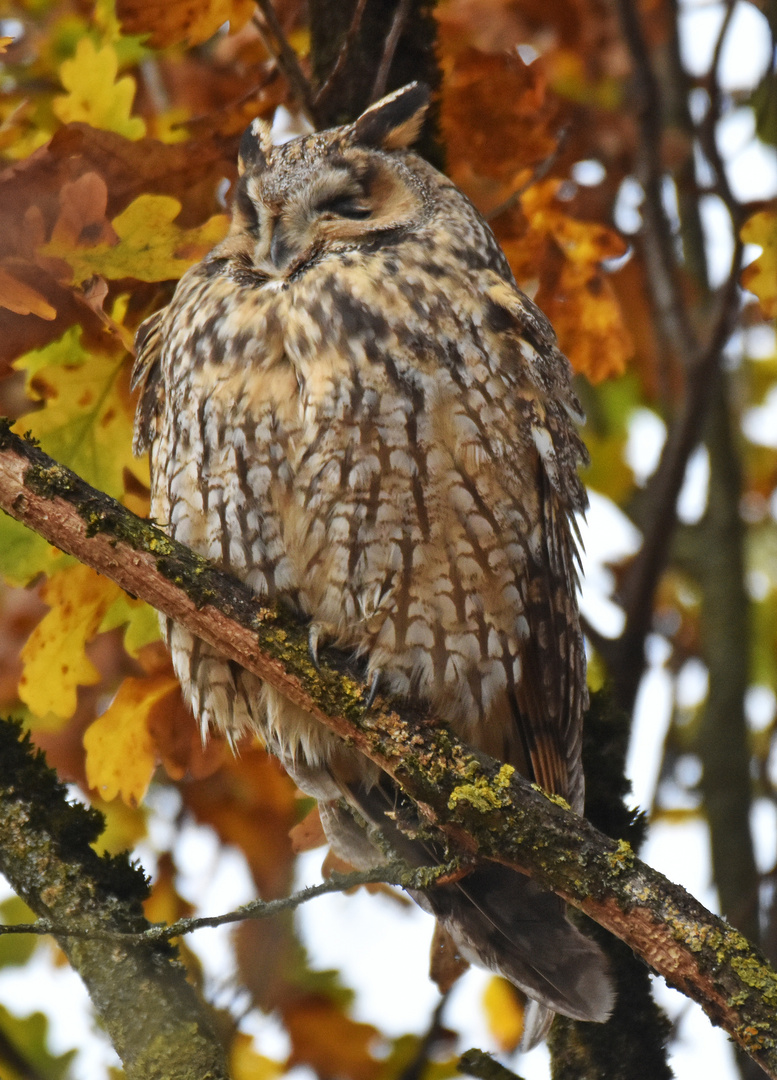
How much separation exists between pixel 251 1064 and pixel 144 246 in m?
2.59

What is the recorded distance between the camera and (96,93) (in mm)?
2543

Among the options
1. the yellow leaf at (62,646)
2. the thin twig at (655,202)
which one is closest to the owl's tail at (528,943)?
the yellow leaf at (62,646)

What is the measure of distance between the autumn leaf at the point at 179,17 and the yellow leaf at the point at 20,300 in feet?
2.54

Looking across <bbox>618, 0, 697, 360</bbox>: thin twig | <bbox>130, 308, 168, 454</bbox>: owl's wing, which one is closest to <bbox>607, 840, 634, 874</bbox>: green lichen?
<bbox>130, 308, 168, 454</bbox>: owl's wing

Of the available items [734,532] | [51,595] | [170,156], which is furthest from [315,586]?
[734,532]

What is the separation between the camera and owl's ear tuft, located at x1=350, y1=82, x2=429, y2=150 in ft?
8.92

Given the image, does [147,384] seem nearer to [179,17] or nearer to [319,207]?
[319,207]

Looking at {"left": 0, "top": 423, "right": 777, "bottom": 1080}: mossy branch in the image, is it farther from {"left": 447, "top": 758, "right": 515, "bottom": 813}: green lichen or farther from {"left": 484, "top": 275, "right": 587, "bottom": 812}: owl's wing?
{"left": 484, "top": 275, "right": 587, "bottom": 812}: owl's wing

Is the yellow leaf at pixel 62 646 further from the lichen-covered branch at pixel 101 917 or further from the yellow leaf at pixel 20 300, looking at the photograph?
the yellow leaf at pixel 20 300

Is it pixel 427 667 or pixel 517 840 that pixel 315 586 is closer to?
pixel 427 667

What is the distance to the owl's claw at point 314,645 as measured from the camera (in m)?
2.12

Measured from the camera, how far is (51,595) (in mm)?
2443

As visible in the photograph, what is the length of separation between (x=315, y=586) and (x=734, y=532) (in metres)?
2.32

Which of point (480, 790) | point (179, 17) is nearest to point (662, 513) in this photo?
point (480, 790)
